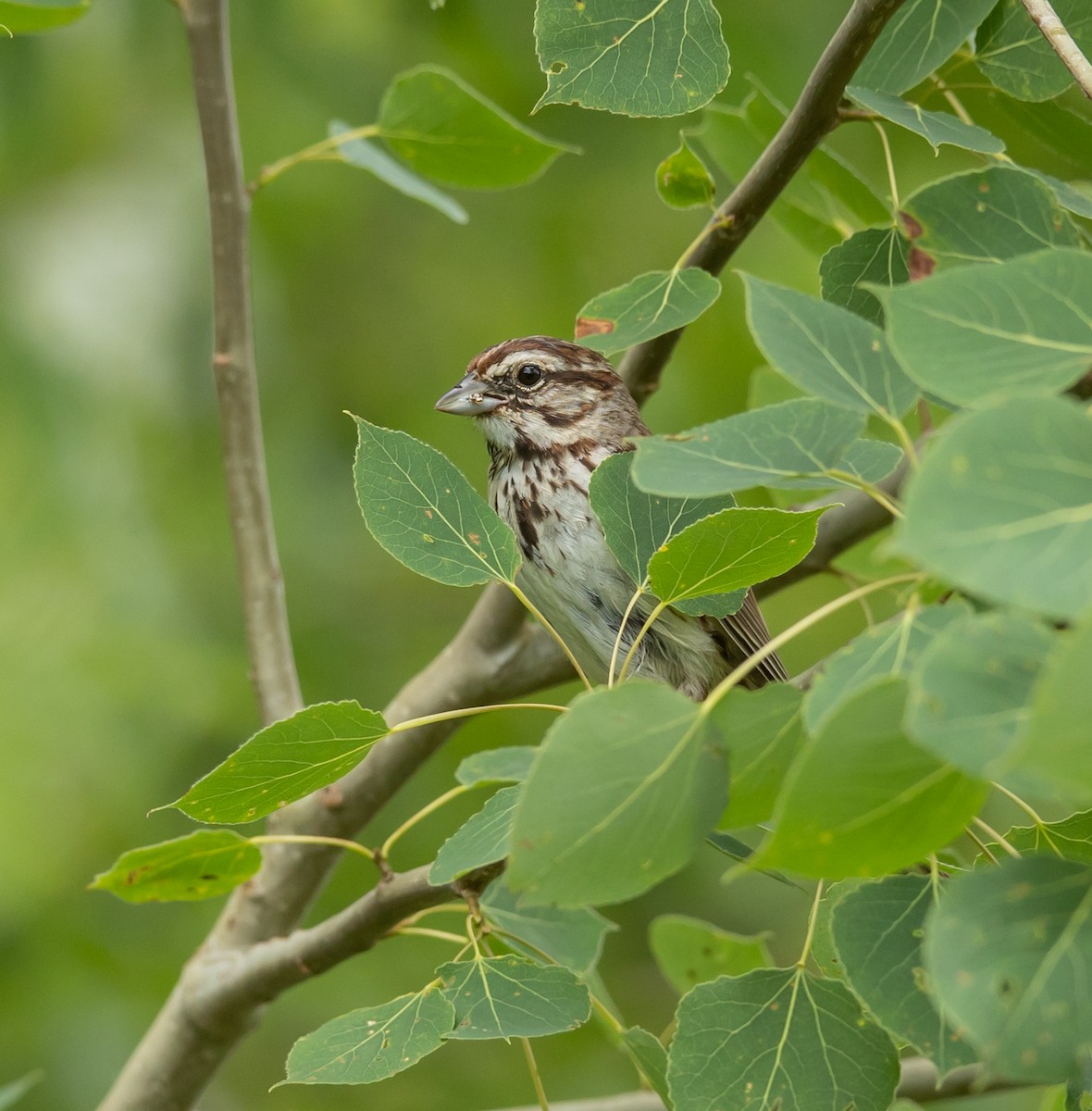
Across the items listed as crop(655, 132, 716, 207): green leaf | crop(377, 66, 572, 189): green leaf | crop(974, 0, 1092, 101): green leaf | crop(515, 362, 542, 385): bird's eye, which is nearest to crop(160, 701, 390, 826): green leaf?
crop(655, 132, 716, 207): green leaf

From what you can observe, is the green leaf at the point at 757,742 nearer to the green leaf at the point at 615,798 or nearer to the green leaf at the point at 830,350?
the green leaf at the point at 615,798

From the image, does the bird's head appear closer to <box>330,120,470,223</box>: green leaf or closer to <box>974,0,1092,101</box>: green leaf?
<box>330,120,470,223</box>: green leaf

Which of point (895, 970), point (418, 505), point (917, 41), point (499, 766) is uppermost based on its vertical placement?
point (917, 41)

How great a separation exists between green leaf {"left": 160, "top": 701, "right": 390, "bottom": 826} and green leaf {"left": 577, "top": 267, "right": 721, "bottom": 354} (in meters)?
0.68

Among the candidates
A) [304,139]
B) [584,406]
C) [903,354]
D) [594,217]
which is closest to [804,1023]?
[903,354]

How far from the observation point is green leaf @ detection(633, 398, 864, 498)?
1273 mm

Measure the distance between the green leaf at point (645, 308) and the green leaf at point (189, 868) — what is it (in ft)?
2.79

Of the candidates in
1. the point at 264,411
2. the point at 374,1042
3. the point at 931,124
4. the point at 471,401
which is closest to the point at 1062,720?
the point at 374,1042

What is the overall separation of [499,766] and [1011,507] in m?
0.66

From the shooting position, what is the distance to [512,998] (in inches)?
69.1

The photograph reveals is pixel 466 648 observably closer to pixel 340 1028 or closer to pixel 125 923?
pixel 340 1028

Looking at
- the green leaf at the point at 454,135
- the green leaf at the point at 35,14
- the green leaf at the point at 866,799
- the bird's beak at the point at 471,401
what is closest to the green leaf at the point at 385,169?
the green leaf at the point at 454,135

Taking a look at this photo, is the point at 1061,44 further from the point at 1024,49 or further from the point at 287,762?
the point at 287,762

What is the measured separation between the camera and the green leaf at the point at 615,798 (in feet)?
3.91
